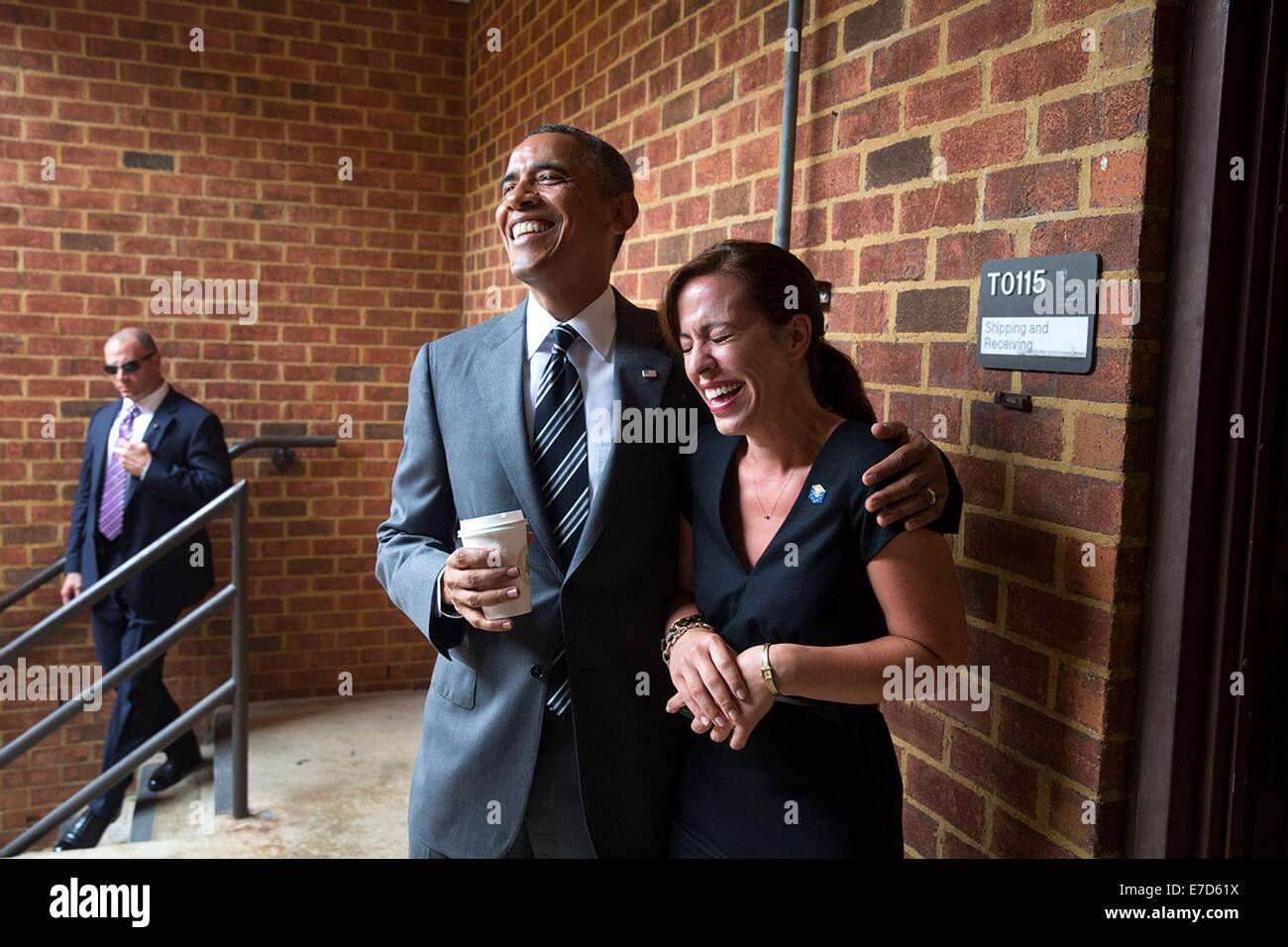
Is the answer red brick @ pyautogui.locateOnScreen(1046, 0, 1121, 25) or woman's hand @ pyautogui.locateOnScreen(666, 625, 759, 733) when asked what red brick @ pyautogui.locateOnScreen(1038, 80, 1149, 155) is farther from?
woman's hand @ pyautogui.locateOnScreen(666, 625, 759, 733)

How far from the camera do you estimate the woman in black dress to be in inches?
50.4

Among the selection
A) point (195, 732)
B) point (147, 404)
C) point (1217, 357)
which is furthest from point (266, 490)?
point (1217, 357)

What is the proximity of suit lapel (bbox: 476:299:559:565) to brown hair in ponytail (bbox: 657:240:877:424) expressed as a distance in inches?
9.9

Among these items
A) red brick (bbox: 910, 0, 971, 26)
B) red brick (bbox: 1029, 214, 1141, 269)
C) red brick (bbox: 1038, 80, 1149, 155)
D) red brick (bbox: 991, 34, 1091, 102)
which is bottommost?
red brick (bbox: 1029, 214, 1141, 269)

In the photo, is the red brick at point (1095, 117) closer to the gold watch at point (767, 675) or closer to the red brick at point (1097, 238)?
the red brick at point (1097, 238)

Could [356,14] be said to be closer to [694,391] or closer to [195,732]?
[195,732]

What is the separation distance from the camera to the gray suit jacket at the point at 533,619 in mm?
1507

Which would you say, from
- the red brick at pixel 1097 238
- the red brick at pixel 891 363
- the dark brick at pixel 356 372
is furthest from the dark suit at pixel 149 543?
the red brick at pixel 1097 238

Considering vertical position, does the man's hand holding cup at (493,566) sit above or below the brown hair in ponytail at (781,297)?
below

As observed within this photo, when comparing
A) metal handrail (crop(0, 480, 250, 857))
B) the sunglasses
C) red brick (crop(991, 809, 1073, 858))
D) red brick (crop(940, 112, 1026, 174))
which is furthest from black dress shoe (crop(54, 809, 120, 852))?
red brick (crop(940, 112, 1026, 174))

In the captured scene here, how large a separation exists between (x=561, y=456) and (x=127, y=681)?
3049mm

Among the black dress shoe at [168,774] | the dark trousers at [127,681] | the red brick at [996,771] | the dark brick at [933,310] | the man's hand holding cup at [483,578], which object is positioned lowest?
the black dress shoe at [168,774]

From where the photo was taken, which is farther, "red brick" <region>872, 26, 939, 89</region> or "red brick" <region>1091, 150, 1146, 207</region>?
"red brick" <region>872, 26, 939, 89</region>

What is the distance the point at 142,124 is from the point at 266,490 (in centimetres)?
167
